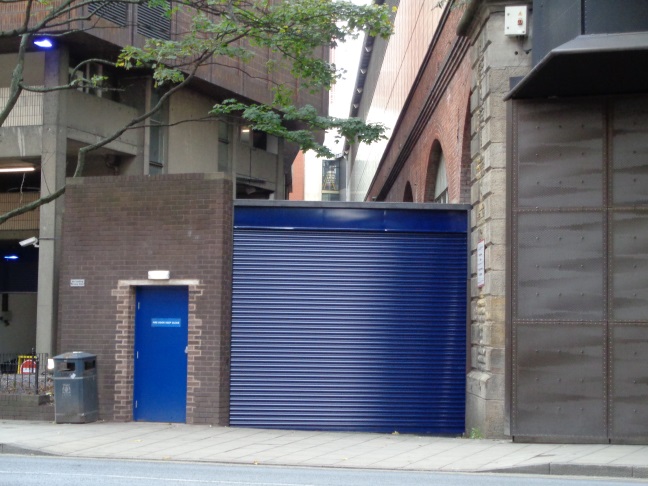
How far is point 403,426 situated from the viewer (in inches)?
604

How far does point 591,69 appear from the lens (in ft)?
40.7

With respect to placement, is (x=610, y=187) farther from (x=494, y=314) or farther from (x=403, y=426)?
(x=403, y=426)

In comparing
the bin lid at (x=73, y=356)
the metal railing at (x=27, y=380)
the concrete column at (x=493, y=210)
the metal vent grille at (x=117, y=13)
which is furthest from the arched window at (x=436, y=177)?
the metal railing at (x=27, y=380)

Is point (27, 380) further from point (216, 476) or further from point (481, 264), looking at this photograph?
point (481, 264)

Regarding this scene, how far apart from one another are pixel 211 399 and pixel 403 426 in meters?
3.22

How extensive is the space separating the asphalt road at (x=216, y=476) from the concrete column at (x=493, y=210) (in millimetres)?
2872

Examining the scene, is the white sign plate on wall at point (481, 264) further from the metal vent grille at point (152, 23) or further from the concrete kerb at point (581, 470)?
the metal vent grille at point (152, 23)

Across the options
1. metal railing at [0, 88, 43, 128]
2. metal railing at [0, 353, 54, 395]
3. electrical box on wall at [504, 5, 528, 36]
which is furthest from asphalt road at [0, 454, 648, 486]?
metal railing at [0, 88, 43, 128]

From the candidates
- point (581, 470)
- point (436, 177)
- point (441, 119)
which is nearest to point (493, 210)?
point (581, 470)

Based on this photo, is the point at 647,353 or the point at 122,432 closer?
the point at 647,353

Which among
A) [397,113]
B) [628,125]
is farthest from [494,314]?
[397,113]

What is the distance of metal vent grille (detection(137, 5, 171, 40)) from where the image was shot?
85.2ft

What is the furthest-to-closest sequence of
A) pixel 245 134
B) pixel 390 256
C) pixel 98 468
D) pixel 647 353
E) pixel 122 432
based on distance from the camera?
pixel 245 134, pixel 390 256, pixel 122 432, pixel 647 353, pixel 98 468

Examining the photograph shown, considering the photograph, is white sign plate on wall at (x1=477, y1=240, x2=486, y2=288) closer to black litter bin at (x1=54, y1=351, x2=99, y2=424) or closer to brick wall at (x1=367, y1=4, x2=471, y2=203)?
brick wall at (x1=367, y1=4, x2=471, y2=203)
